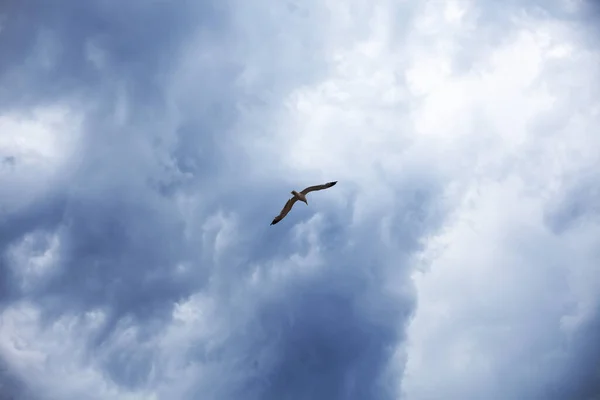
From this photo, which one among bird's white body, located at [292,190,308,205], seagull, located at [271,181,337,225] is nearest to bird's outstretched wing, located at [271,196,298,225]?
seagull, located at [271,181,337,225]

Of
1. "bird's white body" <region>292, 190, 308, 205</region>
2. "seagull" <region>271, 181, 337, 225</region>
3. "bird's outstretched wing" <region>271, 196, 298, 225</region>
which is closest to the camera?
"seagull" <region>271, 181, 337, 225</region>

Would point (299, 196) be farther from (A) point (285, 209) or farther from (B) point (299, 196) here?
(A) point (285, 209)

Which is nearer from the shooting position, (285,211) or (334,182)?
(334,182)

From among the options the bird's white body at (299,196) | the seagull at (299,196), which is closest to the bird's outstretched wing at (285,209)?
the seagull at (299,196)

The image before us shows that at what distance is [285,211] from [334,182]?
10904mm

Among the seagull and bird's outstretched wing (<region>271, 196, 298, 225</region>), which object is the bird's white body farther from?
bird's outstretched wing (<region>271, 196, 298, 225</region>)

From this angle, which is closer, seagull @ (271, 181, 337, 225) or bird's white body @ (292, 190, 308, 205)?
seagull @ (271, 181, 337, 225)

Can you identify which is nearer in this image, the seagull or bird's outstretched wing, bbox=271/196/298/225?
the seagull

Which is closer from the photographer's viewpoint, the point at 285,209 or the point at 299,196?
the point at 299,196

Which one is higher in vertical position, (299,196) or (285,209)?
(299,196)

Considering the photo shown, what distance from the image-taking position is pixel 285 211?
87.4 meters

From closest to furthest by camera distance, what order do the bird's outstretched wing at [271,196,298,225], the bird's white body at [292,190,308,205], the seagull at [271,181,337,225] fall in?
the seagull at [271,181,337,225]
the bird's white body at [292,190,308,205]
the bird's outstretched wing at [271,196,298,225]

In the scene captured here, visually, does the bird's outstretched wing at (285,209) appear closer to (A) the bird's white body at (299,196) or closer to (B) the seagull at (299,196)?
(B) the seagull at (299,196)

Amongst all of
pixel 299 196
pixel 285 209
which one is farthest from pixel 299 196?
pixel 285 209
